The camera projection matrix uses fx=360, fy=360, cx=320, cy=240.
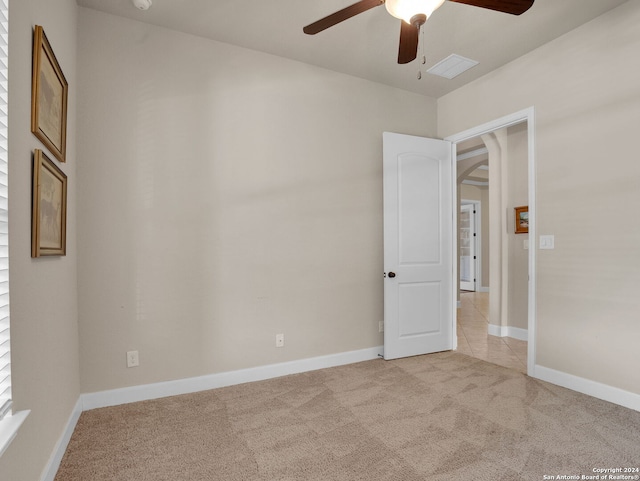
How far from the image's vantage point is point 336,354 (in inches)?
133

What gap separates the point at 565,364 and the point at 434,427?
1.39 meters

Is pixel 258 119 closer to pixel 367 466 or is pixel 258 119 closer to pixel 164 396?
pixel 164 396

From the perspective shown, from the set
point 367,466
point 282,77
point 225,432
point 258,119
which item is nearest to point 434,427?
point 367,466

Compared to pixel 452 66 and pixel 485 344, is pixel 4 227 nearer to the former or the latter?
pixel 452 66

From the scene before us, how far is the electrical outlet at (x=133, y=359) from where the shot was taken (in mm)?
2580

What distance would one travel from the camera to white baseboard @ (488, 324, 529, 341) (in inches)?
173

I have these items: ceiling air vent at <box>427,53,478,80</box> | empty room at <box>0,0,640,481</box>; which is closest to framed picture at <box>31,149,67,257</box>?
empty room at <box>0,0,640,481</box>

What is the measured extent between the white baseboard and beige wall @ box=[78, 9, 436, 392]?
193 centimetres

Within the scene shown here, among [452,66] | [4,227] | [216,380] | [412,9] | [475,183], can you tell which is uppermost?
[452,66]

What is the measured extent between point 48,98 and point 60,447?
175 cm

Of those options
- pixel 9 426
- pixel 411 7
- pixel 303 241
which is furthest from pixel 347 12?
pixel 9 426

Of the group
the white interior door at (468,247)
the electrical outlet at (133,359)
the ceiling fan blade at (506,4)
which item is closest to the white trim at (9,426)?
the electrical outlet at (133,359)

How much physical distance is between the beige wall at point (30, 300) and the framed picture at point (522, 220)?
4574 millimetres

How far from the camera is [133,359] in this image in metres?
2.59
